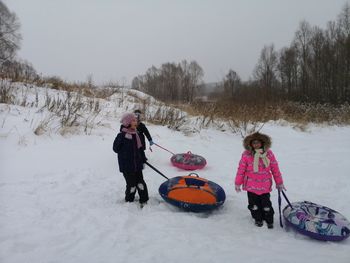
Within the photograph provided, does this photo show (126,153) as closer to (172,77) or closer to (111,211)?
(111,211)

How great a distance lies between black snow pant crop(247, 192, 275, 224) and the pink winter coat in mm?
85

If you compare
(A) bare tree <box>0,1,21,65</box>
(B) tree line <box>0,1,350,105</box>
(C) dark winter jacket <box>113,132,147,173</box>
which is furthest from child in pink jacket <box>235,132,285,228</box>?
(A) bare tree <box>0,1,21,65</box>

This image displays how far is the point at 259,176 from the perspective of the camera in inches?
132

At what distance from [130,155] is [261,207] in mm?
1872

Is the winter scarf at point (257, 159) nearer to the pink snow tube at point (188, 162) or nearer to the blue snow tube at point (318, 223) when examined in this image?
the blue snow tube at point (318, 223)

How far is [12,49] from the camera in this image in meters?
18.0

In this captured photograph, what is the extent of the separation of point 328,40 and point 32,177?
28116mm

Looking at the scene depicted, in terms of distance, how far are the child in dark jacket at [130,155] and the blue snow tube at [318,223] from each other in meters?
1.95

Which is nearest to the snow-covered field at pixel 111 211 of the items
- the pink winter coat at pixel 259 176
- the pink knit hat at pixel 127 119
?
the pink winter coat at pixel 259 176

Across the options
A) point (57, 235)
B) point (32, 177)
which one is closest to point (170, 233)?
point (57, 235)

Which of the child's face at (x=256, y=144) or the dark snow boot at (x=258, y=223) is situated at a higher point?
the child's face at (x=256, y=144)

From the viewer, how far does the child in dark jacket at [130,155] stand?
12.3 feet

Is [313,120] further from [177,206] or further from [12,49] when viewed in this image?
[12,49]

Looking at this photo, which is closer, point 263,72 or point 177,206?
point 177,206
